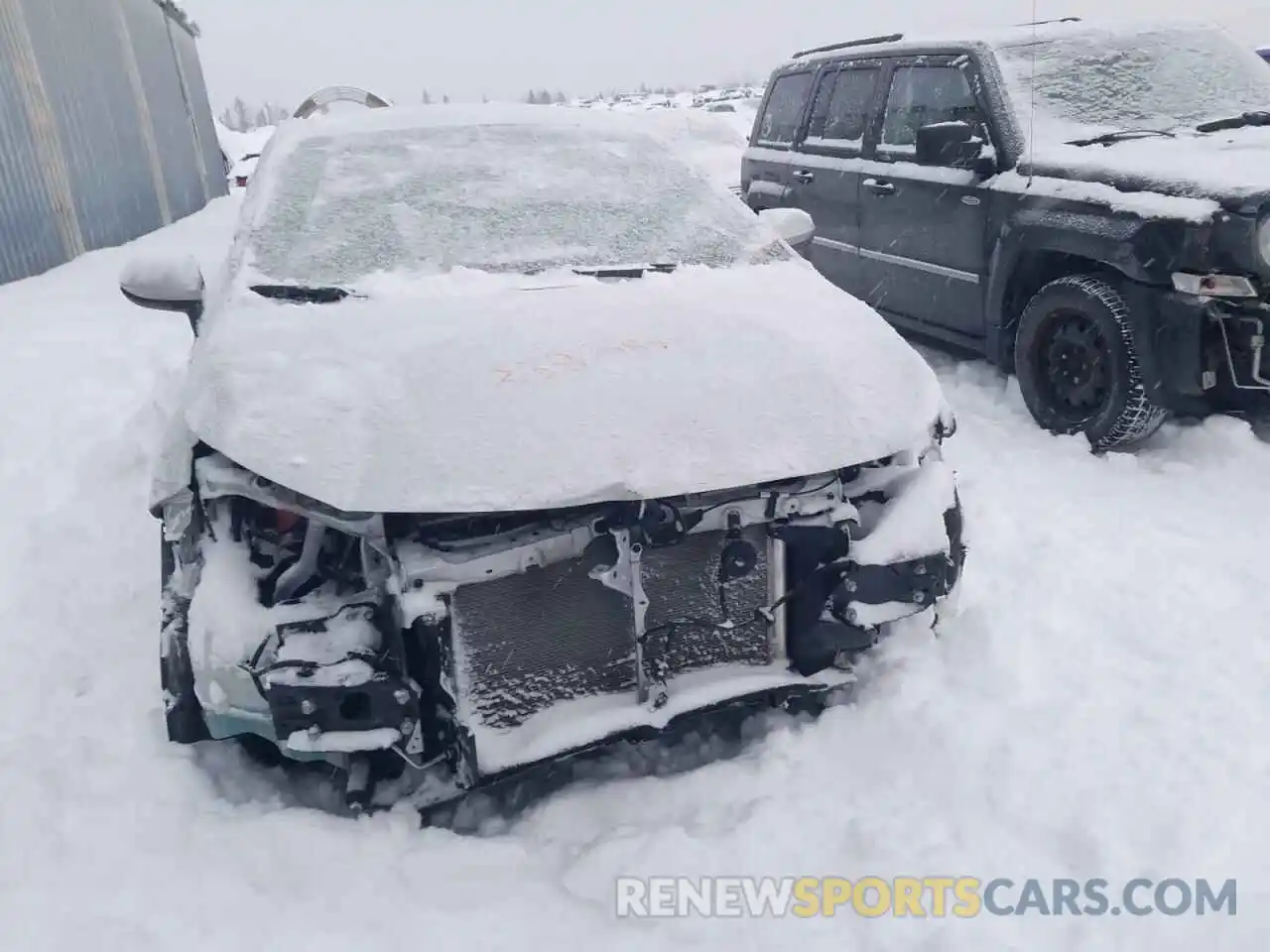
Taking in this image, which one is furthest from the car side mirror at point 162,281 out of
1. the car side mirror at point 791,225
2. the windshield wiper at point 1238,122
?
the windshield wiper at point 1238,122

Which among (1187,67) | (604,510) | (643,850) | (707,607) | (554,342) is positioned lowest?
(643,850)

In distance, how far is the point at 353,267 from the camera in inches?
113

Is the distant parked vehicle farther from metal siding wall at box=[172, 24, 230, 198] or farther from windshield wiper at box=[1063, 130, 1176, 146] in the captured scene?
metal siding wall at box=[172, 24, 230, 198]

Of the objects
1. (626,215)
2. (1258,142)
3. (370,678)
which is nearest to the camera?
(370,678)

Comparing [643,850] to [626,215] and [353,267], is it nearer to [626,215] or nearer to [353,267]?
[353,267]

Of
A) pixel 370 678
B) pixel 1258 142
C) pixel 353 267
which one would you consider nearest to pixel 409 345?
pixel 353 267

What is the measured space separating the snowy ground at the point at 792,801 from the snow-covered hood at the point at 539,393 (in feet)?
2.80

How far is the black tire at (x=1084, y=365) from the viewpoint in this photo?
4207mm

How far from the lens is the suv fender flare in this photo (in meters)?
4.10

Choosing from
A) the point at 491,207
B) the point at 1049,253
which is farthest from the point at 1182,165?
the point at 491,207

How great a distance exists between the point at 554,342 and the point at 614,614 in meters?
0.73

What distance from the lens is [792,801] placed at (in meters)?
2.41

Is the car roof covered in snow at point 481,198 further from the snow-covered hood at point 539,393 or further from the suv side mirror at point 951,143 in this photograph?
the suv side mirror at point 951,143

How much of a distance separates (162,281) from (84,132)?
11.0 metres
